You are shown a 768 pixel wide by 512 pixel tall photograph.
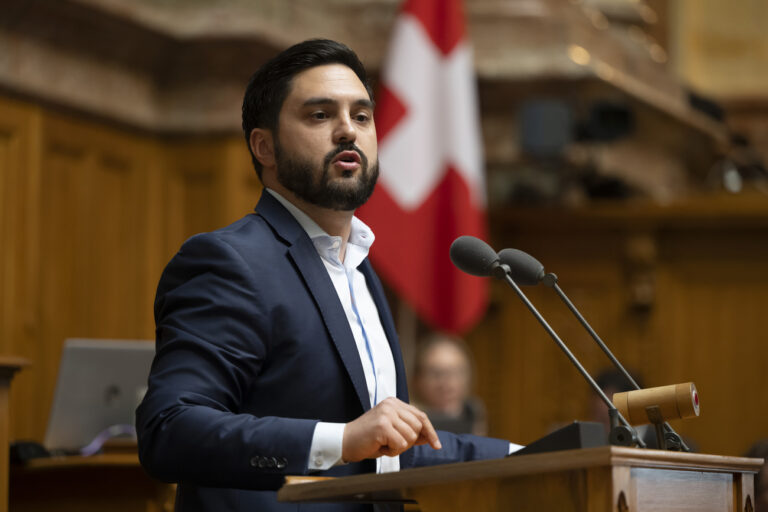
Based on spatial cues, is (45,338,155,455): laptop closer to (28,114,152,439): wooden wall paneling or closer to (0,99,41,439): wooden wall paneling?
(0,99,41,439): wooden wall paneling

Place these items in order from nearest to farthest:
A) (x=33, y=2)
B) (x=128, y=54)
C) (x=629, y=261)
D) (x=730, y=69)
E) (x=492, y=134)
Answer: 1. (x=33, y=2)
2. (x=128, y=54)
3. (x=492, y=134)
4. (x=629, y=261)
5. (x=730, y=69)

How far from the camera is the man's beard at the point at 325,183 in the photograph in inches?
95.0

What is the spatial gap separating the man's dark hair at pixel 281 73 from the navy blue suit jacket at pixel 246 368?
0.19 m

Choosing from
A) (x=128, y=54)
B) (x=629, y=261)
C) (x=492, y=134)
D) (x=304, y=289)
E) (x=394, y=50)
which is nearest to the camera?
(x=304, y=289)

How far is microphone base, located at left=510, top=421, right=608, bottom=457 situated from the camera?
6.07 ft

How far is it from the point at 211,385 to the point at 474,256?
0.60 metres

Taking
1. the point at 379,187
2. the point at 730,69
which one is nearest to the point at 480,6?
the point at 379,187

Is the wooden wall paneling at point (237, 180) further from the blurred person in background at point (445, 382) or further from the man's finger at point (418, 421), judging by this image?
the man's finger at point (418, 421)

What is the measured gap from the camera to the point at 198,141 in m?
6.66

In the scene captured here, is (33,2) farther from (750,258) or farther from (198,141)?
(750,258)

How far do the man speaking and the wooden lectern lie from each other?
0.08 metres

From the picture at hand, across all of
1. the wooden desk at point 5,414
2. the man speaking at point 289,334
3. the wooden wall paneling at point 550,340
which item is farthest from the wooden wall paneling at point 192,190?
the man speaking at point 289,334

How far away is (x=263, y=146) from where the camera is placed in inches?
99.2

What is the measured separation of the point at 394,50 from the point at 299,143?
4.52 m
